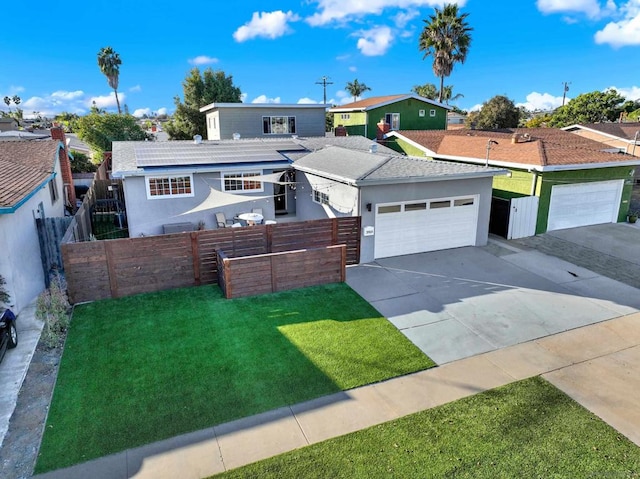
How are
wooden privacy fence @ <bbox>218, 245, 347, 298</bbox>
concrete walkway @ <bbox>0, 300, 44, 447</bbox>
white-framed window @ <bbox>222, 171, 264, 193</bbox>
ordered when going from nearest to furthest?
concrete walkway @ <bbox>0, 300, 44, 447</bbox> < wooden privacy fence @ <bbox>218, 245, 347, 298</bbox> < white-framed window @ <bbox>222, 171, 264, 193</bbox>

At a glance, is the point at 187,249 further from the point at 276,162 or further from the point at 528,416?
the point at 528,416

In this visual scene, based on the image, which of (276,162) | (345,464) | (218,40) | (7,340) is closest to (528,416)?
(345,464)

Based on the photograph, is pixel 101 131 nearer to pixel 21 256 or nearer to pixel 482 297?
pixel 21 256

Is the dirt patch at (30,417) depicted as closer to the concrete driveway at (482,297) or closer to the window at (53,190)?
the concrete driveway at (482,297)

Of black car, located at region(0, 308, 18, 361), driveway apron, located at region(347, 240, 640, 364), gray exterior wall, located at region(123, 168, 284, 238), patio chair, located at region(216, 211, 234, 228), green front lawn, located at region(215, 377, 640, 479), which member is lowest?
green front lawn, located at region(215, 377, 640, 479)

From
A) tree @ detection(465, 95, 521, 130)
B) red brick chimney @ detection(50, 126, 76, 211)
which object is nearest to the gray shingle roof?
red brick chimney @ detection(50, 126, 76, 211)

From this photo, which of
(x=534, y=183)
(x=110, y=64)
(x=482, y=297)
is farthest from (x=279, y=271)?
(x=110, y=64)

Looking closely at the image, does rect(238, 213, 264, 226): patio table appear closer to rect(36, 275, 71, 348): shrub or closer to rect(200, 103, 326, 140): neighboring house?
rect(36, 275, 71, 348): shrub
